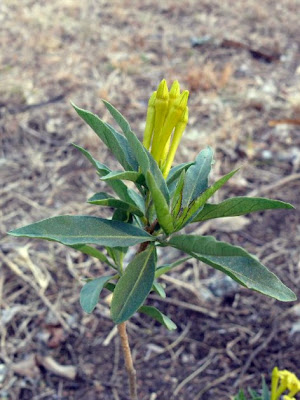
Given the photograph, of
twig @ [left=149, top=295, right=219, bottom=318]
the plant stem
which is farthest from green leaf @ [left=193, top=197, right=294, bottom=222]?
twig @ [left=149, top=295, right=219, bottom=318]

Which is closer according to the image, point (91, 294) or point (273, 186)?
point (91, 294)

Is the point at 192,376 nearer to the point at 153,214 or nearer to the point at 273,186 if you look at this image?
the point at 153,214

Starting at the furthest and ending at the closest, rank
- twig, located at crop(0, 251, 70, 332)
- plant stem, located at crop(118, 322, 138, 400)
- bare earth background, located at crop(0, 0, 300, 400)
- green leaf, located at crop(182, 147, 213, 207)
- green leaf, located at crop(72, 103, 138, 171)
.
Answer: twig, located at crop(0, 251, 70, 332), bare earth background, located at crop(0, 0, 300, 400), plant stem, located at crop(118, 322, 138, 400), green leaf, located at crop(182, 147, 213, 207), green leaf, located at crop(72, 103, 138, 171)

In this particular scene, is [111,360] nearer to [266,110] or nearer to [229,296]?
[229,296]

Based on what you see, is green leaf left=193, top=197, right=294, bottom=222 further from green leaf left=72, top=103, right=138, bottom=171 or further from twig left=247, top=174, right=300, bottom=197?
twig left=247, top=174, right=300, bottom=197

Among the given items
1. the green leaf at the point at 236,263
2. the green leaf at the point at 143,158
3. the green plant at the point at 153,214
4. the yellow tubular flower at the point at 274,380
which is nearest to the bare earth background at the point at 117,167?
the yellow tubular flower at the point at 274,380

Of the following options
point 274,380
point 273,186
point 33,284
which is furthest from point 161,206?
point 273,186
